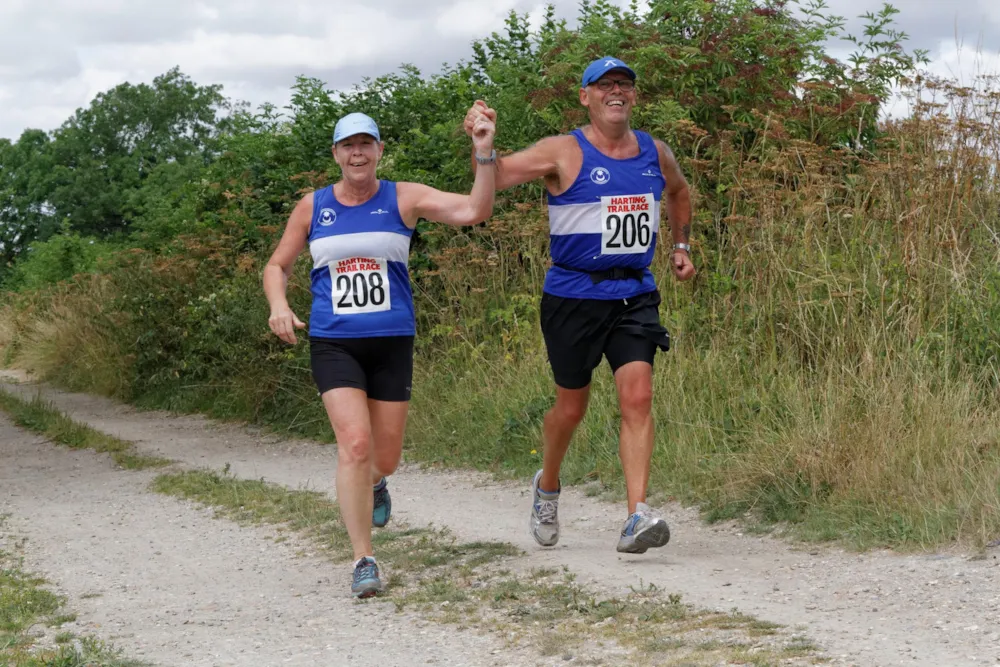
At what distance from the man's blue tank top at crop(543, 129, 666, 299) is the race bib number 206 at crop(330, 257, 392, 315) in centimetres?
85

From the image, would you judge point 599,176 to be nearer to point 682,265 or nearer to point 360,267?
point 682,265

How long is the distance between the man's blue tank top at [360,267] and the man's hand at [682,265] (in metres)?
1.38

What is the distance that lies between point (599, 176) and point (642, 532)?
1.59 metres

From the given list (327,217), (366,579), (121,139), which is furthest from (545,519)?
(121,139)

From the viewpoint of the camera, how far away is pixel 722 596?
5.58m

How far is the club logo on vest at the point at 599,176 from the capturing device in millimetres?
6133

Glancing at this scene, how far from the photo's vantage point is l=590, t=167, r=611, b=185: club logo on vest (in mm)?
6133

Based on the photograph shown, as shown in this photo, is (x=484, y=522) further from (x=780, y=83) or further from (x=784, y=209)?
(x=780, y=83)

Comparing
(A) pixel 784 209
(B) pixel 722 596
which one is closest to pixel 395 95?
(A) pixel 784 209

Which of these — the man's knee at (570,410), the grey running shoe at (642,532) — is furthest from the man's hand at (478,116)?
the grey running shoe at (642,532)

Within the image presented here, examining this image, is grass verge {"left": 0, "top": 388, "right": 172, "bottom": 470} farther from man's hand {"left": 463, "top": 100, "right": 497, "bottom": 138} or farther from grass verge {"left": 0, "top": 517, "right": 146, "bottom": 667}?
man's hand {"left": 463, "top": 100, "right": 497, "bottom": 138}

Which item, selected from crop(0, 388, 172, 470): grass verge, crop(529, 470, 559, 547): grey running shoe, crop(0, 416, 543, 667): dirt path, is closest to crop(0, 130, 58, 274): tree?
crop(0, 388, 172, 470): grass verge

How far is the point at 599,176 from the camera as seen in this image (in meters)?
6.14

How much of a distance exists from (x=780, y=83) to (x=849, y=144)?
80cm
